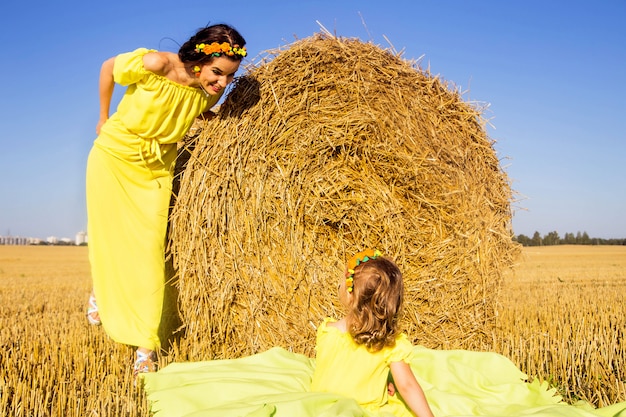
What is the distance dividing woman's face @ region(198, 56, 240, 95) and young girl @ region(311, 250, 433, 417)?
142 cm

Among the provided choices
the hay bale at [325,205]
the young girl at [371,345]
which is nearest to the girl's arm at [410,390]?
the young girl at [371,345]

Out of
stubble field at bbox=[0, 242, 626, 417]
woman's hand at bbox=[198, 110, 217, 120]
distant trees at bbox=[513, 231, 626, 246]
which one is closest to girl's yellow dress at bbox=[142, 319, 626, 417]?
stubble field at bbox=[0, 242, 626, 417]

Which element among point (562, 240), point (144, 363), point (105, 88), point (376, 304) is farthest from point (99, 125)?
point (562, 240)

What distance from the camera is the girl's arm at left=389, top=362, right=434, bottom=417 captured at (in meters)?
2.35

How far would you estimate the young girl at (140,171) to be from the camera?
130 inches

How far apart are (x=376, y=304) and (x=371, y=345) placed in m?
0.19

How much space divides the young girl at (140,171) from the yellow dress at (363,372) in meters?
1.21

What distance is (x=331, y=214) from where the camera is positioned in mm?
3869

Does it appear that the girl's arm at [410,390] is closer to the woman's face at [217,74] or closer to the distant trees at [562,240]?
the woman's face at [217,74]

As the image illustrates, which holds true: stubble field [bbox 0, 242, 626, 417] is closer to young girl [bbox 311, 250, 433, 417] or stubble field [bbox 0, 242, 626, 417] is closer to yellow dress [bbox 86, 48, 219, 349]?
yellow dress [bbox 86, 48, 219, 349]

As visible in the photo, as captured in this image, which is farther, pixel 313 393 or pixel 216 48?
pixel 216 48

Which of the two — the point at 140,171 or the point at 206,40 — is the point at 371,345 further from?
the point at 206,40

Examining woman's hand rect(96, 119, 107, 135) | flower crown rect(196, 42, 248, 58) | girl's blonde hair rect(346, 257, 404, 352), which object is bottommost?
girl's blonde hair rect(346, 257, 404, 352)

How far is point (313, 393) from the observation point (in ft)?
8.05
